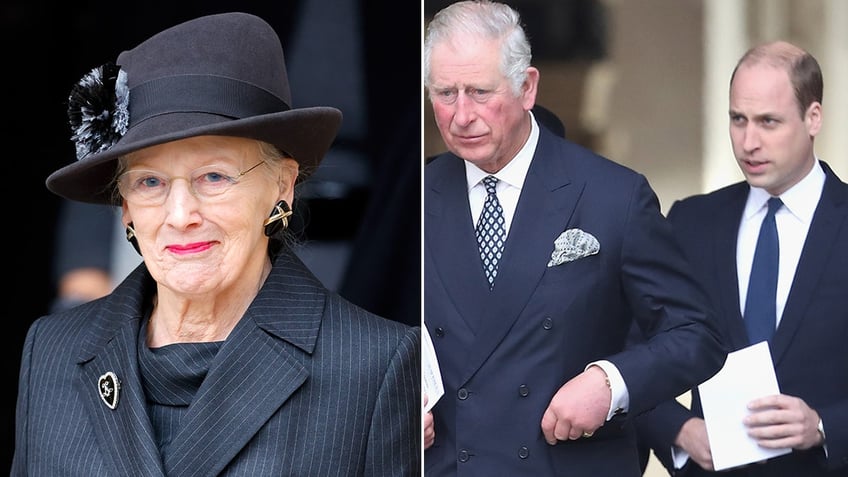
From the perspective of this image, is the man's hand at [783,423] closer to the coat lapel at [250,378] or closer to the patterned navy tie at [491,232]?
the patterned navy tie at [491,232]

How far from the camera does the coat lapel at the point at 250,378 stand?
2779 millimetres

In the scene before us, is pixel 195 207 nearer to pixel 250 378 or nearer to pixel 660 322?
pixel 250 378

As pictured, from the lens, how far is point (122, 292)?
3.08 m

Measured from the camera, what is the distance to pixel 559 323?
3.05m

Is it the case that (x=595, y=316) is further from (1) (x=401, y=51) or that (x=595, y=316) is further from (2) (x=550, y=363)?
(1) (x=401, y=51)

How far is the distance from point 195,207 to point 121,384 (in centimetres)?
44

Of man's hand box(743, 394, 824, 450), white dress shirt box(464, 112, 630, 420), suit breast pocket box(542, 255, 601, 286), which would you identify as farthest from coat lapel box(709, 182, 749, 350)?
white dress shirt box(464, 112, 630, 420)

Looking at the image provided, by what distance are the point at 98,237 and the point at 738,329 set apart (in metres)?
1.90

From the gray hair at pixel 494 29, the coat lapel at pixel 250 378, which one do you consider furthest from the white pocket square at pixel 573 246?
the coat lapel at pixel 250 378

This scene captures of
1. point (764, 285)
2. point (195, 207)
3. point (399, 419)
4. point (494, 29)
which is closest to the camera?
point (195, 207)

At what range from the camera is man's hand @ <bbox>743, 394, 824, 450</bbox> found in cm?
297

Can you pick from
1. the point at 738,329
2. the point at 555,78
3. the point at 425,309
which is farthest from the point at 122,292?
the point at 738,329

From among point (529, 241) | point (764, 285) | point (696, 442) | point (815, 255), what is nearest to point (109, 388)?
point (529, 241)

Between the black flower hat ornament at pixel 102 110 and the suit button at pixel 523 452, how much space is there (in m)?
1.18
